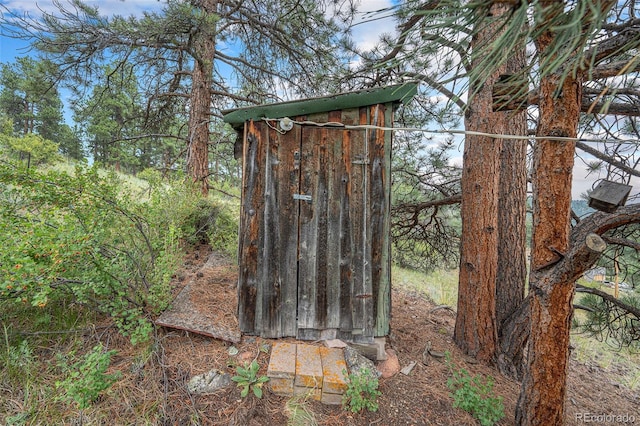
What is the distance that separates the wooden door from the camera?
269 centimetres

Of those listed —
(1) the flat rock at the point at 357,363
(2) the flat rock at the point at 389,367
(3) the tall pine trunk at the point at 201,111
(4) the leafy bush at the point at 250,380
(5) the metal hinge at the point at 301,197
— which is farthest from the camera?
(3) the tall pine trunk at the point at 201,111

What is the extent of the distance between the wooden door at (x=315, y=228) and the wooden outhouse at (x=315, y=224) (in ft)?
0.03

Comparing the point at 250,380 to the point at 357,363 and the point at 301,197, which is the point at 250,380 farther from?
the point at 301,197

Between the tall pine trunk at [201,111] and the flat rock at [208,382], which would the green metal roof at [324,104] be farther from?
the tall pine trunk at [201,111]

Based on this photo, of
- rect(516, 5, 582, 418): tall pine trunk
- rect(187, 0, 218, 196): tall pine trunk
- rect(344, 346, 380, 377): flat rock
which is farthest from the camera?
rect(187, 0, 218, 196): tall pine trunk

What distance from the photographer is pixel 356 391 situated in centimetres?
209

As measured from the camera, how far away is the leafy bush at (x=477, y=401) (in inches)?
84.1

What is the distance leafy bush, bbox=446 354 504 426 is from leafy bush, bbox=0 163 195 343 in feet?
9.26

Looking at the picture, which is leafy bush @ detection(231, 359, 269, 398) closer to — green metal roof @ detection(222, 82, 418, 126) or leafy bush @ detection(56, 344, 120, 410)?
leafy bush @ detection(56, 344, 120, 410)

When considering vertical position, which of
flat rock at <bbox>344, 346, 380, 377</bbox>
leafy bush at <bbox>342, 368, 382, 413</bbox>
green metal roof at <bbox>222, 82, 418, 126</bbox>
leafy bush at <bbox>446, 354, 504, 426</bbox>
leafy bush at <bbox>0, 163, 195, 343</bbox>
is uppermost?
green metal roof at <bbox>222, 82, 418, 126</bbox>

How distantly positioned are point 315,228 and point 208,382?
163 centimetres

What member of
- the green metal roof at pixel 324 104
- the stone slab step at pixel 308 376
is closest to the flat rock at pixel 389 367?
the stone slab step at pixel 308 376

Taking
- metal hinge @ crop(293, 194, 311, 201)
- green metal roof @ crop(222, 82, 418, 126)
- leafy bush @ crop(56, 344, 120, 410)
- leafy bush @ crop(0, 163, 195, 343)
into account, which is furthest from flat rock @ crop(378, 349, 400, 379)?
green metal roof @ crop(222, 82, 418, 126)

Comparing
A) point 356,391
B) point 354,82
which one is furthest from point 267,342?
point 354,82
